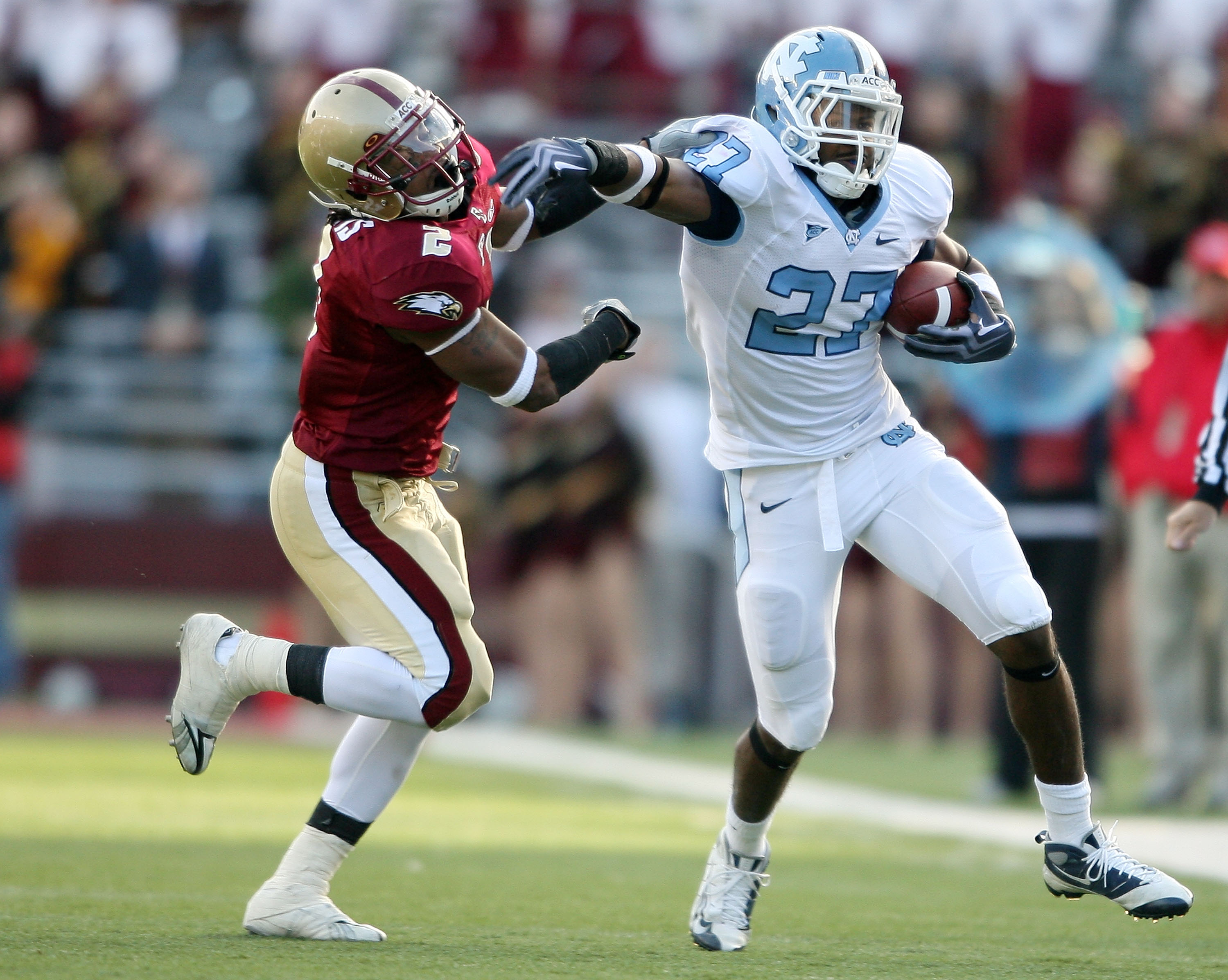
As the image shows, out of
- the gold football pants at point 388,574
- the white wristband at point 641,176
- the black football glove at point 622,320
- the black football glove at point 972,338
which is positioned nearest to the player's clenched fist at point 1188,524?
the black football glove at point 972,338

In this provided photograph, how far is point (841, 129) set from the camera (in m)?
4.22

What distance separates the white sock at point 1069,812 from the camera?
13.8 ft

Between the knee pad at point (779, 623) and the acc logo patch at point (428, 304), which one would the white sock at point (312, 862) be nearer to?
the knee pad at point (779, 623)

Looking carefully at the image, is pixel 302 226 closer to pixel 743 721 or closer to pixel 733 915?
pixel 743 721

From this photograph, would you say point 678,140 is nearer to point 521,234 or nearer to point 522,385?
point 521,234

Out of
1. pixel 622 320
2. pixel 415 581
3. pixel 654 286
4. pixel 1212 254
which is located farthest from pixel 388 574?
pixel 654 286

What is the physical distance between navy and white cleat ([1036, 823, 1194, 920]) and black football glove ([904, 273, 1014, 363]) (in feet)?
3.58

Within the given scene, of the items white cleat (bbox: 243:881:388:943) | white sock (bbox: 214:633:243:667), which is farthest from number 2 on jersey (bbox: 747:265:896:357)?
white cleat (bbox: 243:881:388:943)

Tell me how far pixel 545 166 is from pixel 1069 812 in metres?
1.84

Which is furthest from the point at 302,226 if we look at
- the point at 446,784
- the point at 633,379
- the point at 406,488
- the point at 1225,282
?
the point at 406,488

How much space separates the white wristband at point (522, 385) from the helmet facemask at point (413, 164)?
0.38 meters

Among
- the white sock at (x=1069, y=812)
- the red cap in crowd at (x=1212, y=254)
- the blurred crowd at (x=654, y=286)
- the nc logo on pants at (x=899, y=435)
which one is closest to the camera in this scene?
the white sock at (x=1069, y=812)

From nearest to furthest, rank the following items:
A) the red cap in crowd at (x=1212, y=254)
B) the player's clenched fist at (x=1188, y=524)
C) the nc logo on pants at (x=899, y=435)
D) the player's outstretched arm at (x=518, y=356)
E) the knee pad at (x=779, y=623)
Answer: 1. the player's outstretched arm at (x=518, y=356)
2. the knee pad at (x=779, y=623)
3. the nc logo on pants at (x=899, y=435)
4. the player's clenched fist at (x=1188, y=524)
5. the red cap in crowd at (x=1212, y=254)

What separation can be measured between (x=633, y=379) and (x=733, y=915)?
20.5ft
